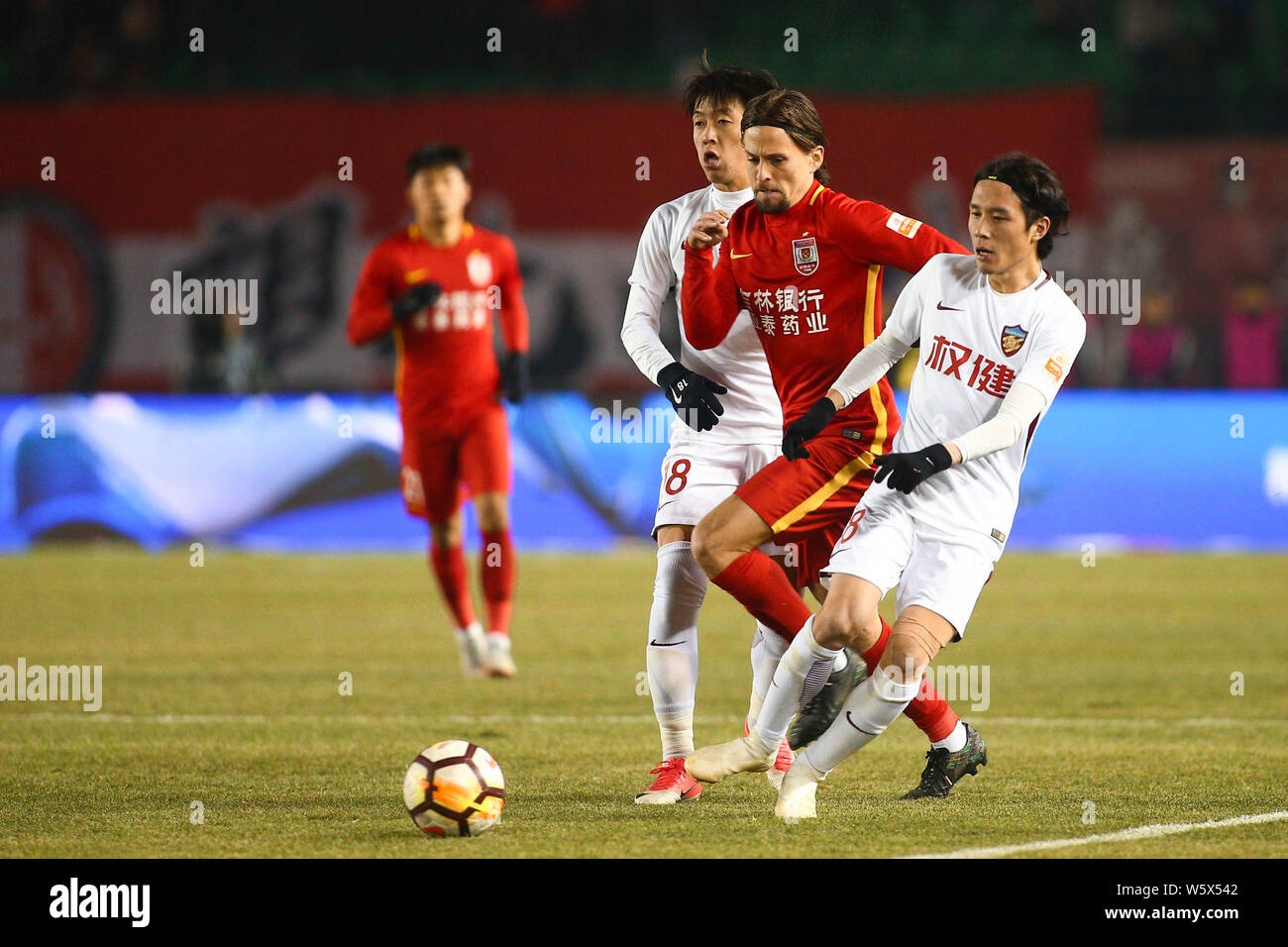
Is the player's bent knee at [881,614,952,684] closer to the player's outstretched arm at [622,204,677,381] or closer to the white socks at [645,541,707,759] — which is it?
the white socks at [645,541,707,759]

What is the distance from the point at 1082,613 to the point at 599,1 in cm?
1383

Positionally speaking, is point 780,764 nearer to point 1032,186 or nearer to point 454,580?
point 1032,186

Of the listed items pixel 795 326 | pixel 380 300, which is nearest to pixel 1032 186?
pixel 795 326

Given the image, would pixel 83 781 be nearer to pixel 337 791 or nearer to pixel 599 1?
pixel 337 791

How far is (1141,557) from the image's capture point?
554 inches

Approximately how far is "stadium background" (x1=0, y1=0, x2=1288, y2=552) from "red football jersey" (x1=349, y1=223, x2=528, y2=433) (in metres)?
8.32

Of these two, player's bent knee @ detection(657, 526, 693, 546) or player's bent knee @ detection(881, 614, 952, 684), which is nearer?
player's bent knee @ detection(881, 614, 952, 684)

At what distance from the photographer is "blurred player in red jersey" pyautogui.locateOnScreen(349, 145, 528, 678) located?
9117 millimetres

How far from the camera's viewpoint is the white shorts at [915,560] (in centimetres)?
518

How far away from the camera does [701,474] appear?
5.91 metres

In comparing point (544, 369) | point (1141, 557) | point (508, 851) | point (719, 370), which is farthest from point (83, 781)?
point (544, 369)

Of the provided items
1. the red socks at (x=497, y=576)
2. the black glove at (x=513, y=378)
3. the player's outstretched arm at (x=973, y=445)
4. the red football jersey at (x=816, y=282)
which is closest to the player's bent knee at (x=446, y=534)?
the red socks at (x=497, y=576)

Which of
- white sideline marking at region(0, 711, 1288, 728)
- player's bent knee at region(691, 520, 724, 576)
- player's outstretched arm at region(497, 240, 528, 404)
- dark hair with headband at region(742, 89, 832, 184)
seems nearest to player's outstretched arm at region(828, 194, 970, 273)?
dark hair with headband at region(742, 89, 832, 184)

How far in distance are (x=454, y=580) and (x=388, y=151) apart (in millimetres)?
12250
